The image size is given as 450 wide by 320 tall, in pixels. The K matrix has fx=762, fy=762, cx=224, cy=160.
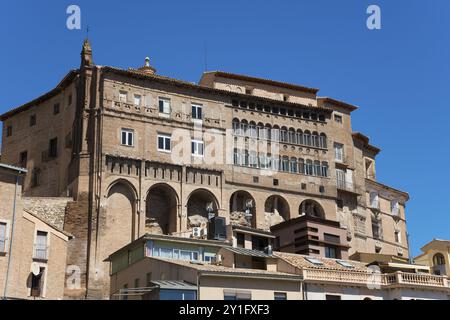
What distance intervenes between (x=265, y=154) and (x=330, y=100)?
485 inches

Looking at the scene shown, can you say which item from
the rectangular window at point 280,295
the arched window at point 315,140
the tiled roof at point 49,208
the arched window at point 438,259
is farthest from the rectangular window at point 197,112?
the rectangular window at point 280,295

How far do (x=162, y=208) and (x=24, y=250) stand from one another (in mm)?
23066

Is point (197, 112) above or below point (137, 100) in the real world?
below

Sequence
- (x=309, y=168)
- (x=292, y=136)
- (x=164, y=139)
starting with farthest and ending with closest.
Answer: (x=292, y=136), (x=309, y=168), (x=164, y=139)

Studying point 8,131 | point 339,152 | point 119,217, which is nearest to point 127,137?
point 119,217

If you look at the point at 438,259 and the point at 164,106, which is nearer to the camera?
the point at 164,106

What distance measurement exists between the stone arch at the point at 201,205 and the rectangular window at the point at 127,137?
7.33m

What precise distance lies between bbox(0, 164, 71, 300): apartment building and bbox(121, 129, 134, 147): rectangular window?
16601mm

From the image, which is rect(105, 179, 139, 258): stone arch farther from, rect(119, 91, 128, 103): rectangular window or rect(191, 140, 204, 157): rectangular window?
rect(119, 91, 128, 103): rectangular window

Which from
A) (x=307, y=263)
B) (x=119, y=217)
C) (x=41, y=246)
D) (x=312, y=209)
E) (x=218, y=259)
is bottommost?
(x=307, y=263)

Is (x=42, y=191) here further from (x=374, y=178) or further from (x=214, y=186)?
(x=374, y=178)

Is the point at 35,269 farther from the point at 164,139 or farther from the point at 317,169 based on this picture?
the point at 317,169

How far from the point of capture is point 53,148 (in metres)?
75.2

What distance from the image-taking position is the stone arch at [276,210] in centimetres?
7388
